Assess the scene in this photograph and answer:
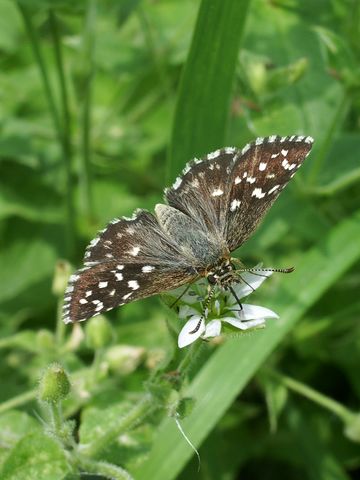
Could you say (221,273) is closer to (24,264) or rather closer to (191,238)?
(191,238)

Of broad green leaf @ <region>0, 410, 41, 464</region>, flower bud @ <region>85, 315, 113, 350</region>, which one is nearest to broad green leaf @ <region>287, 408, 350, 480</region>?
flower bud @ <region>85, 315, 113, 350</region>

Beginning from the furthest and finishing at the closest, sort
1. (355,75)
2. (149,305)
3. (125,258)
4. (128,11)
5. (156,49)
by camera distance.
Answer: (156,49) < (149,305) < (128,11) < (355,75) < (125,258)

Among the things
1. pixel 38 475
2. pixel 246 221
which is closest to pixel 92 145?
pixel 246 221

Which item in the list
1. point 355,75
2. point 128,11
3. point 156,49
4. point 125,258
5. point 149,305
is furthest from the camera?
point 156,49

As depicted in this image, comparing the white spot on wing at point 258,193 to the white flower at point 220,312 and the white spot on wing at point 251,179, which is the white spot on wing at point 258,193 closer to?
the white spot on wing at point 251,179

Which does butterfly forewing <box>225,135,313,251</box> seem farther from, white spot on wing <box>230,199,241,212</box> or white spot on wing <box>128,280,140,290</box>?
white spot on wing <box>128,280,140,290</box>

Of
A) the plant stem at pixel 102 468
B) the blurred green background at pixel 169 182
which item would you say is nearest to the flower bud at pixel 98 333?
the blurred green background at pixel 169 182

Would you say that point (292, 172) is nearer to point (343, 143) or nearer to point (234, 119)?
point (343, 143)
